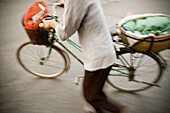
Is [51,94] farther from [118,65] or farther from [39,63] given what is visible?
[118,65]

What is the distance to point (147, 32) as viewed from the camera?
1.47m

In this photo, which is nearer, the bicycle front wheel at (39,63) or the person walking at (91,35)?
the person walking at (91,35)

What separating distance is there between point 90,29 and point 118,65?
95 centimetres

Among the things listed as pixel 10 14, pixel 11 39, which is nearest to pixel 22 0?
pixel 10 14

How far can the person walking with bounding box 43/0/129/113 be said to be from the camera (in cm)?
104

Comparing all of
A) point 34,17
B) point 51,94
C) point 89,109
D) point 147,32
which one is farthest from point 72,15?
point 51,94

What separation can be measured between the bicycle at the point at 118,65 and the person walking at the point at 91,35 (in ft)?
1.78

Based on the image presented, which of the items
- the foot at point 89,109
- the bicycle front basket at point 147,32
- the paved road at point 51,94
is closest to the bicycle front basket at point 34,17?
the bicycle front basket at point 147,32

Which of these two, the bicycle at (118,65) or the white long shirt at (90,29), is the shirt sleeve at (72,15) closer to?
the white long shirt at (90,29)

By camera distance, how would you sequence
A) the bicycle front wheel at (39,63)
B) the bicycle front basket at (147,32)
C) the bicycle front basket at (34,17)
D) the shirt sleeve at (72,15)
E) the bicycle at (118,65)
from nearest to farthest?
the shirt sleeve at (72,15)
the bicycle front basket at (147,32)
the bicycle front basket at (34,17)
the bicycle at (118,65)
the bicycle front wheel at (39,63)

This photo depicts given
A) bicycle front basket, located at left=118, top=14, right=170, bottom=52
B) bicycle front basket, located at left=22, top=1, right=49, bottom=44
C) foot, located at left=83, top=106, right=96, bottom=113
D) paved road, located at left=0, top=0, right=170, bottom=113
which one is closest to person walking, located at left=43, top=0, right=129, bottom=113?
bicycle front basket, located at left=22, top=1, right=49, bottom=44

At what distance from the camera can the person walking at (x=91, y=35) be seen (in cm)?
104

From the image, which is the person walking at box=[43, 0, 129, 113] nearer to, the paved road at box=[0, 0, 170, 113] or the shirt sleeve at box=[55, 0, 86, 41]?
the shirt sleeve at box=[55, 0, 86, 41]

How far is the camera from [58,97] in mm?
2260
